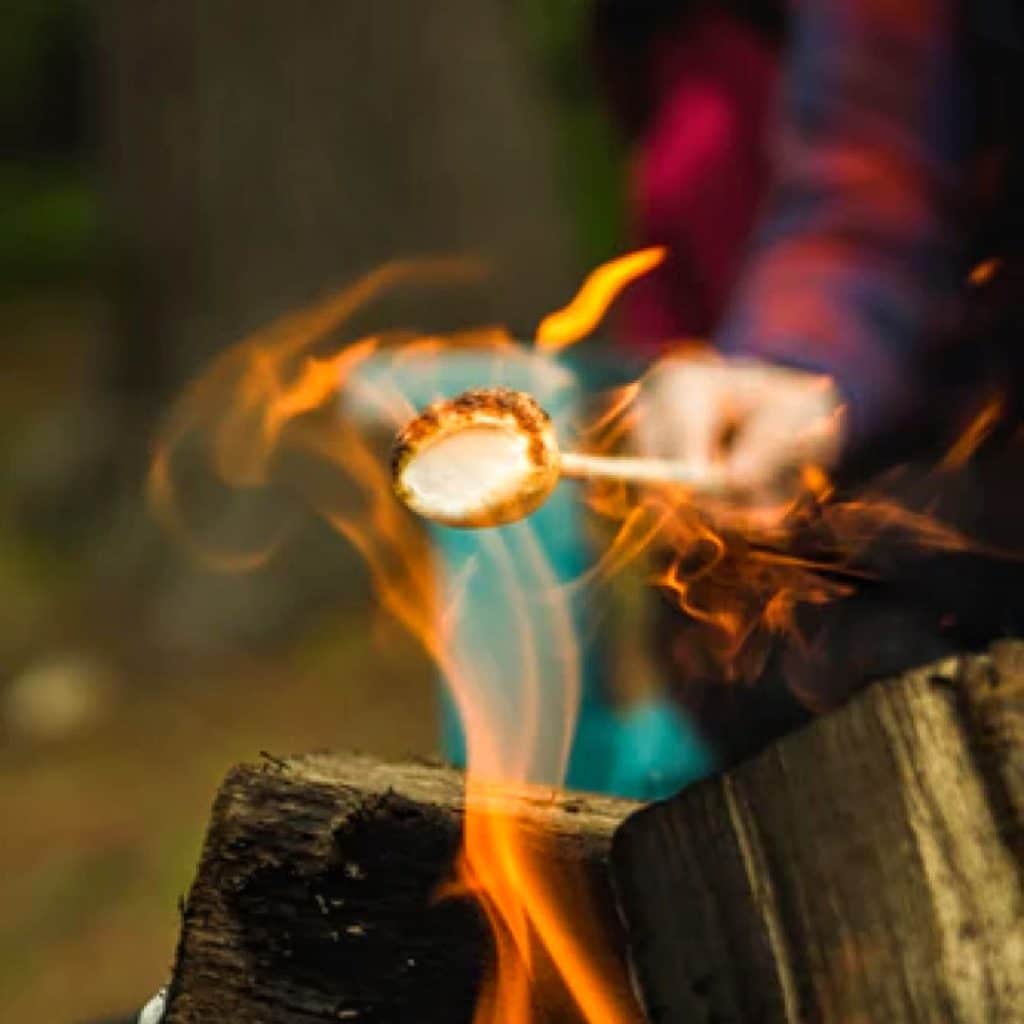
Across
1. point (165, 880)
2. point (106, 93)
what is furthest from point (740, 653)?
point (106, 93)

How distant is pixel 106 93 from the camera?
6.05 m

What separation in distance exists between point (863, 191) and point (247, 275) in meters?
3.56

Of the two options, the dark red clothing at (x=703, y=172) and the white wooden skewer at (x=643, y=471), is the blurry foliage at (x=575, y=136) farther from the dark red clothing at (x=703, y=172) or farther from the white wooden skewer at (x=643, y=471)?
the white wooden skewer at (x=643, y=471)

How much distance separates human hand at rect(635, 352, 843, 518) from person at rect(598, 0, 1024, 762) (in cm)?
2

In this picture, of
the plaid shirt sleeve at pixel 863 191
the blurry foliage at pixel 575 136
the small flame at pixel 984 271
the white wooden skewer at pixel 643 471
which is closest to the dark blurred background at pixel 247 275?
the blurry foliage at pixel 575 136

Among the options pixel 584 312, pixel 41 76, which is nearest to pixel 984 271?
pixel 584 312

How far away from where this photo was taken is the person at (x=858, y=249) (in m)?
2.12

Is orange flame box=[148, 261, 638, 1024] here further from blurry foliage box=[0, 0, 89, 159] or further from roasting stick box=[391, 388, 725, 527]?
blurry foliage box=[0, 0, 89, 159]

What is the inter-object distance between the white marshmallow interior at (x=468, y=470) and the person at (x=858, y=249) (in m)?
0.38

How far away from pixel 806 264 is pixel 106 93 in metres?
4.21

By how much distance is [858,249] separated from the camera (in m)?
2.53

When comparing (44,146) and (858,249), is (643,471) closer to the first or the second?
(858,249)

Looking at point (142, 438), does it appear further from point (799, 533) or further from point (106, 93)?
point (799, 533)

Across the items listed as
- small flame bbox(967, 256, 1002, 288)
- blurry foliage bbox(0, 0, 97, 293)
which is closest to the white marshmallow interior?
small flame bbox(967, 256, 1002, 288)
